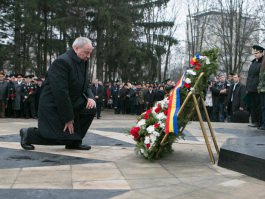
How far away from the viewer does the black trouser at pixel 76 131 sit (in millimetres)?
6086

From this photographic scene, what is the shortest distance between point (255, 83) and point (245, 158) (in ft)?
18.0

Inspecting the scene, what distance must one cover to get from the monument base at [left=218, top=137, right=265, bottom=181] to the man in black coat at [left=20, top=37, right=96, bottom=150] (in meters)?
2.20

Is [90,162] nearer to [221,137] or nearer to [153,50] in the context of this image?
[221,137]

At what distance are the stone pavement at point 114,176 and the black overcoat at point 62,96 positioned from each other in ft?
1.31

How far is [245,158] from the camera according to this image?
4.76 metres

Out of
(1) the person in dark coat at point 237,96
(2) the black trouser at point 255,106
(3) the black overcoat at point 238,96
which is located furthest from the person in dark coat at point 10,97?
(2) the black trouser at point 255,106

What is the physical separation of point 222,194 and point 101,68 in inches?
960

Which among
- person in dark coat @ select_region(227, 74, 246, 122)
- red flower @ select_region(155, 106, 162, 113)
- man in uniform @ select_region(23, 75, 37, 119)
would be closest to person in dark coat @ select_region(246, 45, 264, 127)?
person in dark coat @ select_region(227, 74, 246, 122)

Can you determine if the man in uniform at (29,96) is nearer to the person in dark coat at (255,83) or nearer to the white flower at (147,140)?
the person in dark coat at (255,83)

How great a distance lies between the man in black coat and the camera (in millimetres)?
5770

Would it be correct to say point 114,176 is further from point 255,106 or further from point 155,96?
point 155,96

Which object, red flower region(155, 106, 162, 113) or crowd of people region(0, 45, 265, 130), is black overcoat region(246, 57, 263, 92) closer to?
crowd of people region(0, 45, 265, 130)

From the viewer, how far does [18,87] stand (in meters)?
16.6

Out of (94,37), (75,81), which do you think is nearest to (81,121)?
(75,81)
